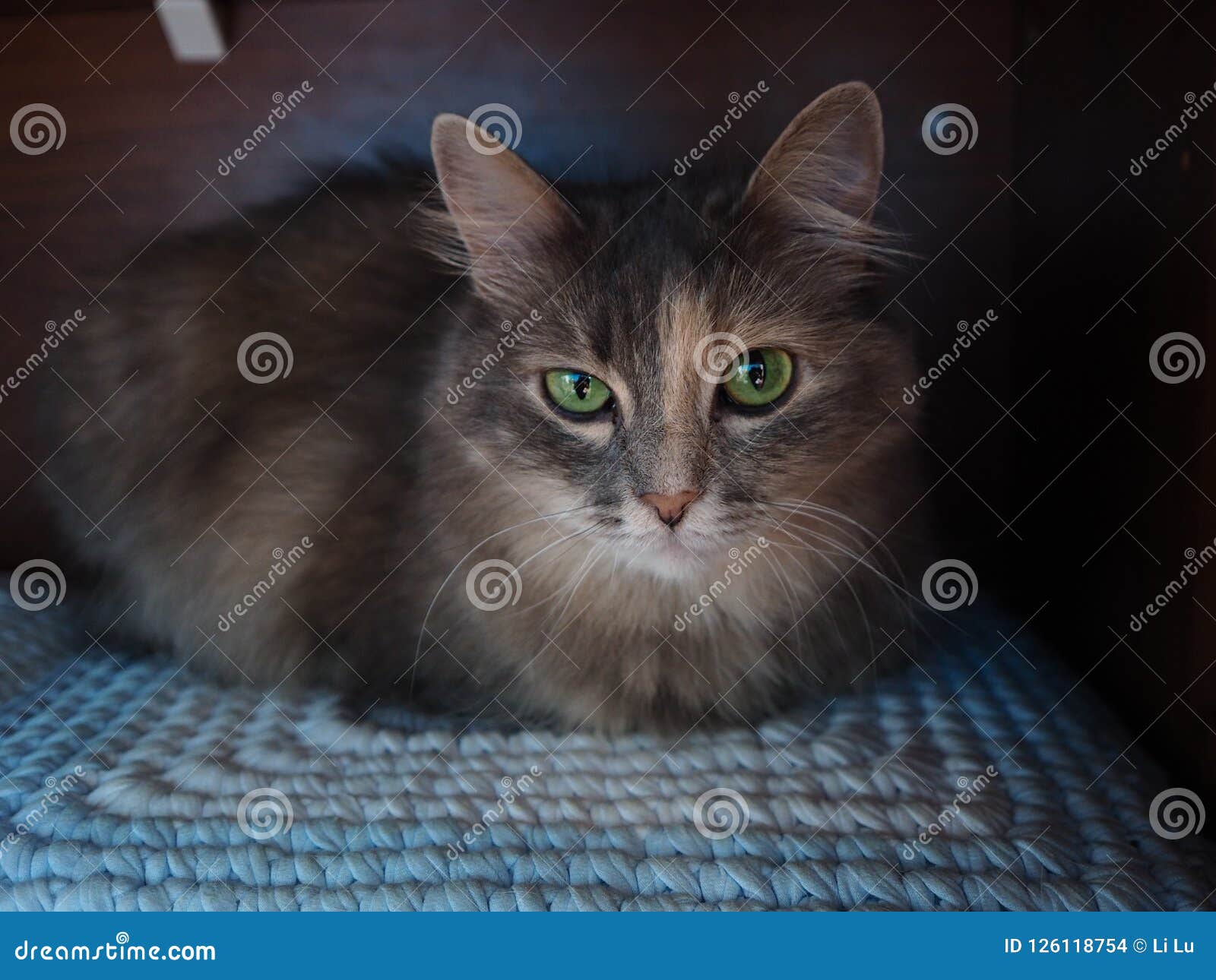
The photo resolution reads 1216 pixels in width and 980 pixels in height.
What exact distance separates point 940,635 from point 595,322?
0.67 metres

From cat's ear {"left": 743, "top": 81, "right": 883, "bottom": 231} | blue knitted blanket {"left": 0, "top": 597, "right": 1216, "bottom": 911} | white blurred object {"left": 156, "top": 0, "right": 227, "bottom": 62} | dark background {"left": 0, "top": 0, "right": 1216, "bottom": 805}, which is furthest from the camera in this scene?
white blurred object {"left": 156, "top": 0, "right": 227, "bottom": 62}

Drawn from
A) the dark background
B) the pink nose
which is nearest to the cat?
the pink nose

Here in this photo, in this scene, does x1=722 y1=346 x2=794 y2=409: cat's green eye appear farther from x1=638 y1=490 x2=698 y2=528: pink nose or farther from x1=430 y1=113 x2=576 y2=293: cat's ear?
x1=430 y1=113 x2=576 y2=293: cat's ear

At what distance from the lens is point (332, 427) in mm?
1303

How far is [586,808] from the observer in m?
1.03

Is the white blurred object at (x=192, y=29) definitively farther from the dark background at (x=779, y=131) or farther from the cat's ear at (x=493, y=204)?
the cat's ear at (x=493, y=204)

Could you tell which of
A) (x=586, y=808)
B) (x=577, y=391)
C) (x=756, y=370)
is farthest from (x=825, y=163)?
(x=586, y=808)

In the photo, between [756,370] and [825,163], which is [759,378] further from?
[825,163]

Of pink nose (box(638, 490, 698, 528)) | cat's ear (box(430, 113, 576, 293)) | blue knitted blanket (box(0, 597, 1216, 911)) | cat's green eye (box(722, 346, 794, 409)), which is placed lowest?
blue knitted blanket (box(0, 597, 1216, 911))

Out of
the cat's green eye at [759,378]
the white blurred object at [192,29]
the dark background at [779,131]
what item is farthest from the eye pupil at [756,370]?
the white blurred object at [192,29]

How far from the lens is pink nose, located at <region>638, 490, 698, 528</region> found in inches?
38.9

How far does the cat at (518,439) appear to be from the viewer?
1.05 meters

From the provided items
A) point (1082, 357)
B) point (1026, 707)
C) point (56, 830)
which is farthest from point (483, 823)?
point (1082, 357)

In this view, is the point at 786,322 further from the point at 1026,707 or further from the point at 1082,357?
the point at 1026,707
